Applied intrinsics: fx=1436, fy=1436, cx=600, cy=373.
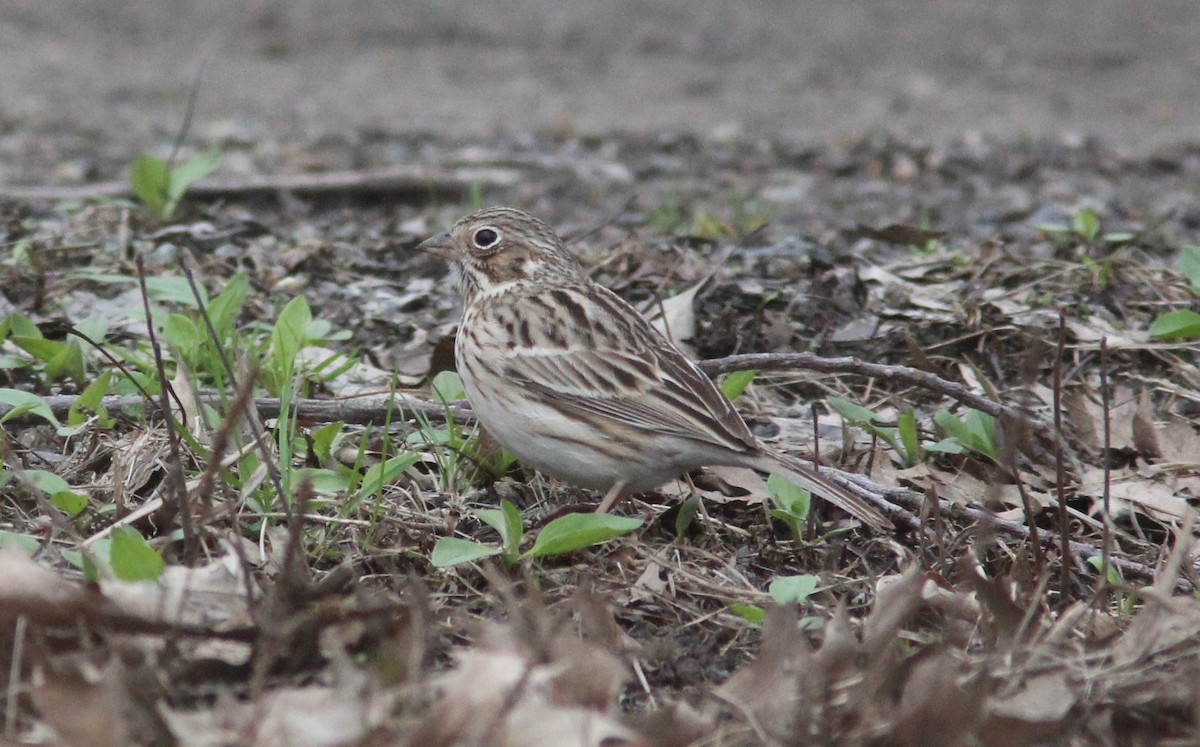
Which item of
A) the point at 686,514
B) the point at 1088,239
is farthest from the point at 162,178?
the point at 1088,239

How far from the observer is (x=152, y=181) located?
25.2ft

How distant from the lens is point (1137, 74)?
601 inches

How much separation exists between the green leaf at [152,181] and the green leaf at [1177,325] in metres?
5.02

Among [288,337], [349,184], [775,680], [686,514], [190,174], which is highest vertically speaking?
[775,680]

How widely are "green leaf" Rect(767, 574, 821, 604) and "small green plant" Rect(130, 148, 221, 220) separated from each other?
4.44 m

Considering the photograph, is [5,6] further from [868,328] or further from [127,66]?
[868,328]

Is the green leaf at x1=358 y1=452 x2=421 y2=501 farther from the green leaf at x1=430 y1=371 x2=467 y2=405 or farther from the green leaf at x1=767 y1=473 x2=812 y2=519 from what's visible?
the green leaf at x1=767 y1=473 x2=812 y2=519

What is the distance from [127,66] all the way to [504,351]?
1145 cm

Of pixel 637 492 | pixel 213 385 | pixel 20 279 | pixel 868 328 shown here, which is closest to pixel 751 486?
pixel 637 492

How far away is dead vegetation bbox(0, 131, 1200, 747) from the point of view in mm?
3277

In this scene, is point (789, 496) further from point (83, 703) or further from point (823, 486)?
point (83, 703)

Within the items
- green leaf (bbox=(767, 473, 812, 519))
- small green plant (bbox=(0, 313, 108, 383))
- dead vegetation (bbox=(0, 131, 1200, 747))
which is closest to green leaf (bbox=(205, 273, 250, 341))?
dead vegetation (bbox=(0, 131, 1200, 747))

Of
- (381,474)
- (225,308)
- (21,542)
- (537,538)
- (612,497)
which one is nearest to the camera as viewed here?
(21,542)

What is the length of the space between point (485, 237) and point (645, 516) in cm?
147
